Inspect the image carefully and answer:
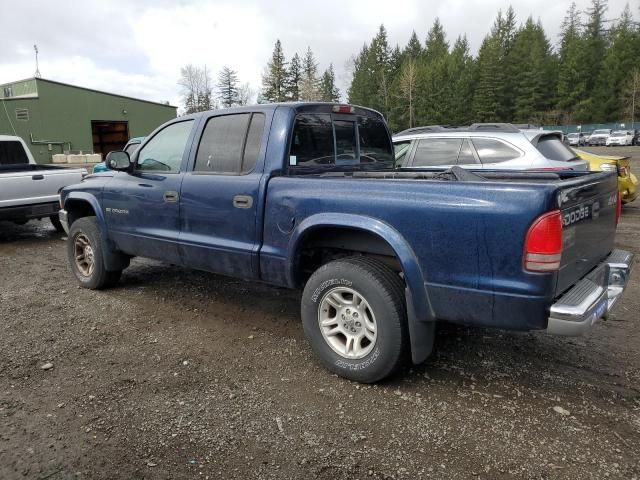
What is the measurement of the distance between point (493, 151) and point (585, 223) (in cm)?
413

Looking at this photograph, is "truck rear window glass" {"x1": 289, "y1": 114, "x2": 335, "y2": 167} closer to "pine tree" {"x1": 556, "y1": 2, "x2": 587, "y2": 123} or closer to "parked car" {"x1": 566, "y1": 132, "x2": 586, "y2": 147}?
"parked car" {"x1": 566, "y1": 132, "x2": 586, "y2": 147}

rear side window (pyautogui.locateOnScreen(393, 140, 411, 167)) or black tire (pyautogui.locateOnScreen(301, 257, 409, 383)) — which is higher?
rear side window (pyautogui.locateOnScreen(393, 140, 411, 167))

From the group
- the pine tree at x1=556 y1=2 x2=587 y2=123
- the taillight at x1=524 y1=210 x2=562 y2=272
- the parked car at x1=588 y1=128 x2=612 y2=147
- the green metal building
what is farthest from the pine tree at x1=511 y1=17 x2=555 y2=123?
the taillight at x1=524 y1=210 x2=562 y2=272

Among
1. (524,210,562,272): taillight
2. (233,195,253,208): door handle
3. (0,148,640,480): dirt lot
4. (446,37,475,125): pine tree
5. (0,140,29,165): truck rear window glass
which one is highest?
(446,37,475,125): pine tree

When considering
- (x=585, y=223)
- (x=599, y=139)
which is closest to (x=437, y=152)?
(x=585, y=223)

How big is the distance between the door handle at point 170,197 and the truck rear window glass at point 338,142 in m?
1.23

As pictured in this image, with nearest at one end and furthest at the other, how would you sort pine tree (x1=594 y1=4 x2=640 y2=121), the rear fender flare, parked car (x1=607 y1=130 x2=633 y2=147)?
the rear fender flare, parked car (x1=607 y1=130 x2=633 y2=147), pine tree (x1=594 y1=4 x2=640 y2=121)

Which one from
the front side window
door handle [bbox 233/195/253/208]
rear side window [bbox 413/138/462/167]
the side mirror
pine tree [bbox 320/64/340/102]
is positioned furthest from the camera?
pine tree [bbox 320/64/340/102]

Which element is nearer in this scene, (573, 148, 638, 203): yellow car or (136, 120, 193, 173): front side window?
(136, 120, 193, 173): front side window

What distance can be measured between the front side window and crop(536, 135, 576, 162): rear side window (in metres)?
4.84

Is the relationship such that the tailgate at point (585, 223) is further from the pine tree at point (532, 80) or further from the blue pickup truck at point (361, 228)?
A: the pine tree at point (532, 80)

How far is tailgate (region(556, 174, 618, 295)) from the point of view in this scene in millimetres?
2752

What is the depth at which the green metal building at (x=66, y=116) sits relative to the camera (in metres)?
28.3

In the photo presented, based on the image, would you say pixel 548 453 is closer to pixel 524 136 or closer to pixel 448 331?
pixel 448 331
